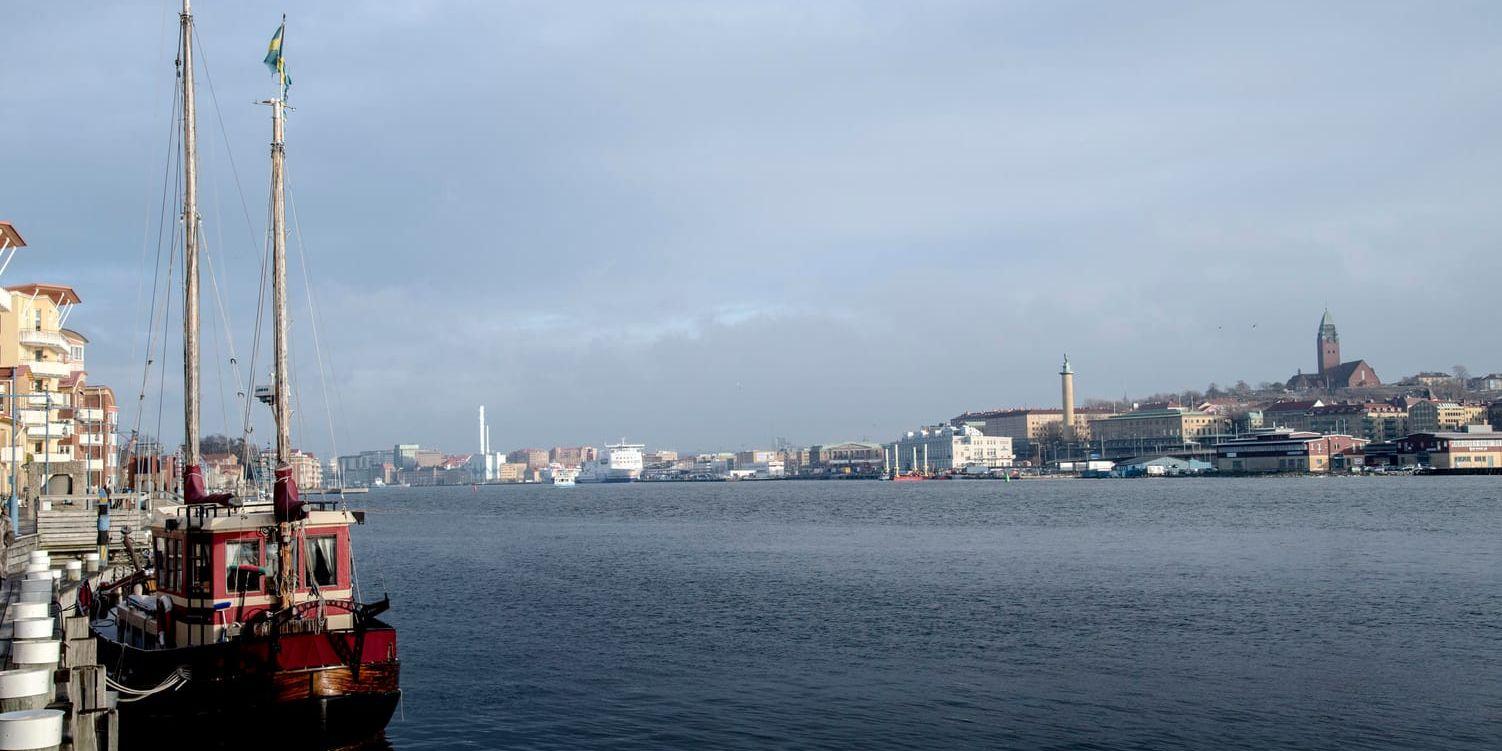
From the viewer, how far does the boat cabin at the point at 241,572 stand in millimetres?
21234

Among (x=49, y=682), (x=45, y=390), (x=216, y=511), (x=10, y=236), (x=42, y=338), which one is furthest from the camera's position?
(x=42, y=338)

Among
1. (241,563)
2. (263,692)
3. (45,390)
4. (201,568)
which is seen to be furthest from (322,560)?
(45,390)

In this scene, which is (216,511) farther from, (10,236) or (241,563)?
(10,236)

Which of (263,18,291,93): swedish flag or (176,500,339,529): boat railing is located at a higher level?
(263,18,291,93): swedish flag

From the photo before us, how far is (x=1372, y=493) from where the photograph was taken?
433 feet

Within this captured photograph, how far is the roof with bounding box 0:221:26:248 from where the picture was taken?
171 feet

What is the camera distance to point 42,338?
7462 cm

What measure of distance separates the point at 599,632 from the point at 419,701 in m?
9.98

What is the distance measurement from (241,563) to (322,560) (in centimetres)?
139

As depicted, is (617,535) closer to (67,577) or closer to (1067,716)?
(67,577)

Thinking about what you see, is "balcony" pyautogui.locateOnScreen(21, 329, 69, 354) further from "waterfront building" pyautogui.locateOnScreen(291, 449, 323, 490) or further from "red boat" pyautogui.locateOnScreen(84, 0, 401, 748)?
"red boat" pyautogui.locateOnScreen(84, 0, 401, 748)

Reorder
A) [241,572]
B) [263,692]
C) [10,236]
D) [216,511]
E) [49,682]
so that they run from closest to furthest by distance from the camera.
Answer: [49,682]
[263,692]
[241,572]
[216,511]
[10,236]

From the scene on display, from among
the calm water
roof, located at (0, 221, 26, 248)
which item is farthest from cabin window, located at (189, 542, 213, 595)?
roof, located at (0, 221, 26, 248)

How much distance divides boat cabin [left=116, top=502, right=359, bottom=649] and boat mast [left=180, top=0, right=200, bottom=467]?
432 cm
